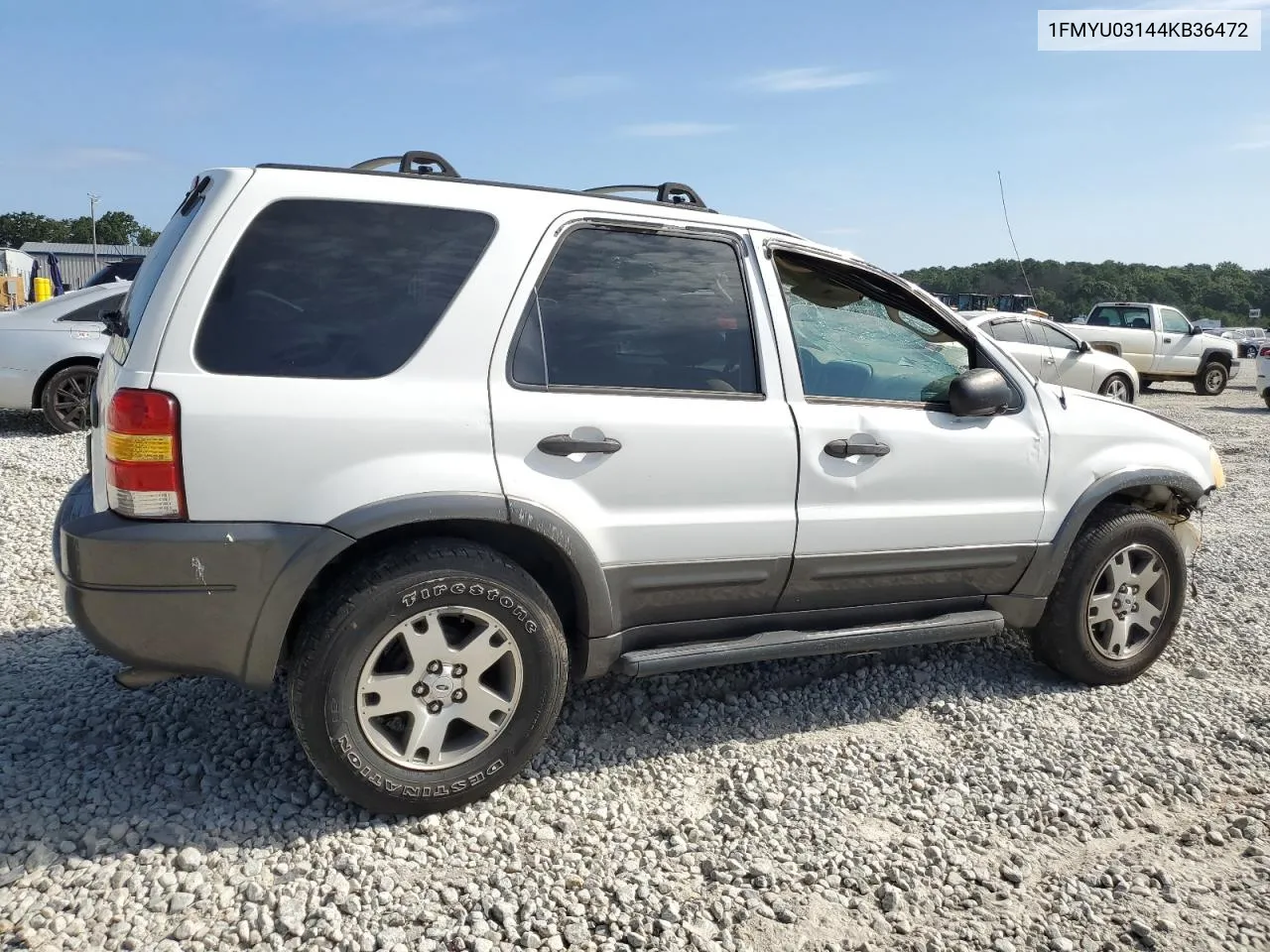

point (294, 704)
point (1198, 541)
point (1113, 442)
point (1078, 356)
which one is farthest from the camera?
point (1078, 356)

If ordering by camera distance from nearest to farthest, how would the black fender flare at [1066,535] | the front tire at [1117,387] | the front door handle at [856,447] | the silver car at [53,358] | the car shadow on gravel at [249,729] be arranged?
1. the car shadow on gravel at [249,729]
2. the front door handle at [856,447]
3. the black fender flare at [1066,535]
4. the silver car at [53,358]
5. the front tire at [1117,387]

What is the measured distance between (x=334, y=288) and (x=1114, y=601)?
341 cm

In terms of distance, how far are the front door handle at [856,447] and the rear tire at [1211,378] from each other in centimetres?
1827

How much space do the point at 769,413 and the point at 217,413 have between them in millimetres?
1750

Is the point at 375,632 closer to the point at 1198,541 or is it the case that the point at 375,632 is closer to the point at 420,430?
the point at 420,430

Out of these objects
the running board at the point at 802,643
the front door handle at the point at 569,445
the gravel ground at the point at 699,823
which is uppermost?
the front door handle at the point at 569,445

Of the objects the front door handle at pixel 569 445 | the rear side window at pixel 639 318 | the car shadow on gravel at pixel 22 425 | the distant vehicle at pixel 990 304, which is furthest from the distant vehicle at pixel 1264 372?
the car shadow on gravel at pixel 22 425

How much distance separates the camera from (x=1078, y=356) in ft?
44.8

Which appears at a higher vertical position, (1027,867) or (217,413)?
(217,413)

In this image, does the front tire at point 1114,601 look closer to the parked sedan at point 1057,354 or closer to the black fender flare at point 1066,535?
the black fender flare at point 1066,535

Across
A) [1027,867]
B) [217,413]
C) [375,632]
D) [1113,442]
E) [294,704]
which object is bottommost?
[1027,867]

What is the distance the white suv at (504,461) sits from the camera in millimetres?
2645

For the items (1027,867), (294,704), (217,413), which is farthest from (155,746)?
(1027,867)

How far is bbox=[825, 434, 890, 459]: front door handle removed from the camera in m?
3.38
